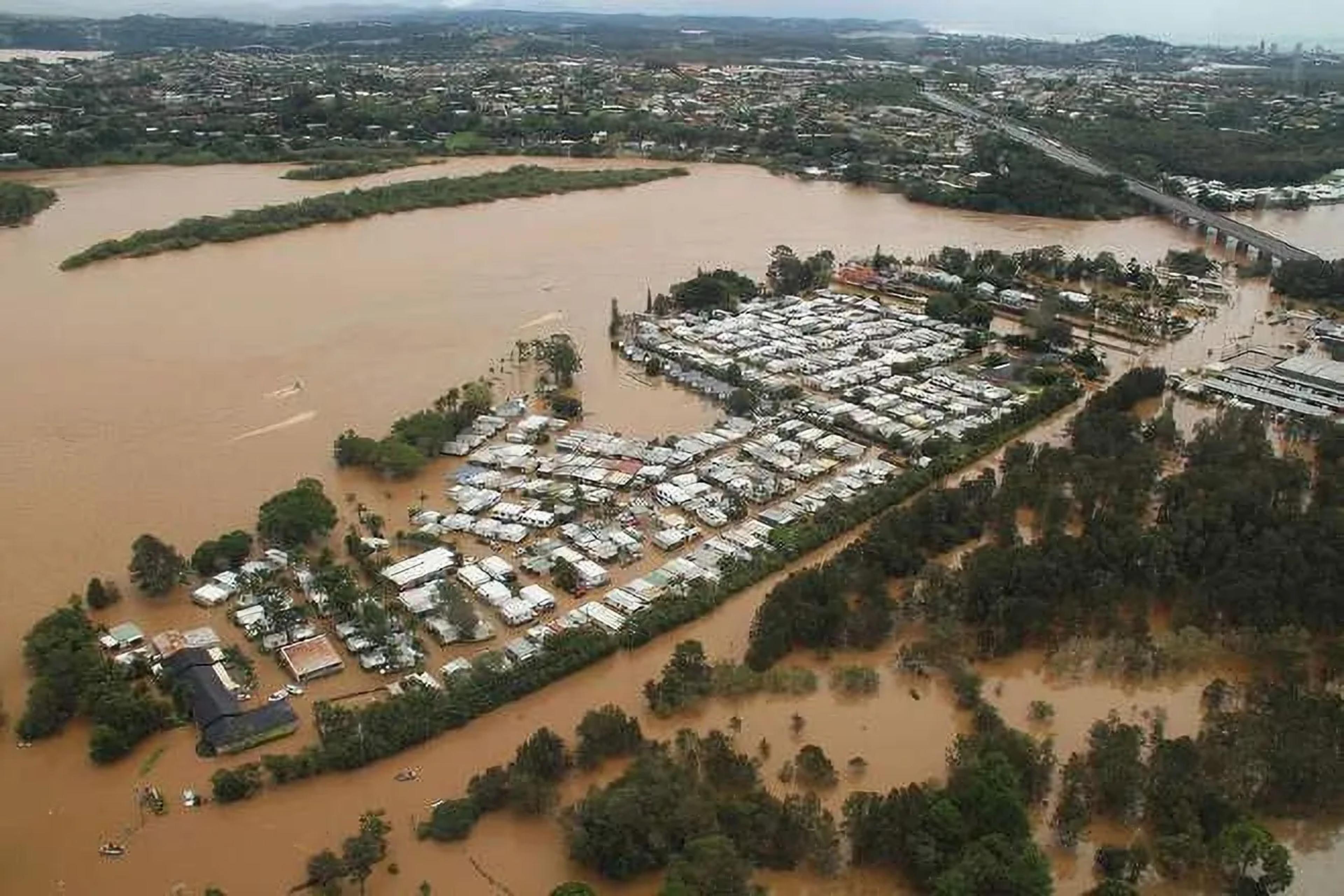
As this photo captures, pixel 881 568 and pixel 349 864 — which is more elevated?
pixel 881 568

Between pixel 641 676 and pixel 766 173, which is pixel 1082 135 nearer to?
pixel 766 173

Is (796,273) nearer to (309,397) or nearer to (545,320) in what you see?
(545,320)

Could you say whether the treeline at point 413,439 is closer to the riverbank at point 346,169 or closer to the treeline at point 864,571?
the treeline at point 864,571

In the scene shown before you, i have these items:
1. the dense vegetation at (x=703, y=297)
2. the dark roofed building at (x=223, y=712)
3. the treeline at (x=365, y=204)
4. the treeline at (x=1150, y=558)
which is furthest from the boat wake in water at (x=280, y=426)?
the treeline at (x=365, y=204)

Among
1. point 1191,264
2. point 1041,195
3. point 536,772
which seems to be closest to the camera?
point 536,772

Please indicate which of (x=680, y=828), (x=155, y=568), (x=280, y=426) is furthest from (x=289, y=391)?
(x=680, y=828)

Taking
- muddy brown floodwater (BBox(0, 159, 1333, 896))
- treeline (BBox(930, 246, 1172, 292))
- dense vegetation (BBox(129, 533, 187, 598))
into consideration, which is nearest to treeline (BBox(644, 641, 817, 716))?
muddy brown floodwater (BBox(0, 159, 1333, 896))
